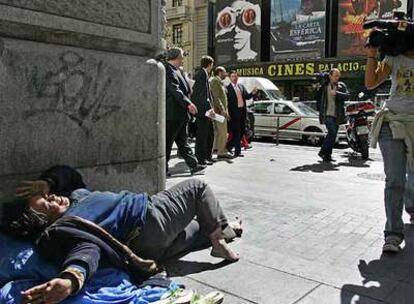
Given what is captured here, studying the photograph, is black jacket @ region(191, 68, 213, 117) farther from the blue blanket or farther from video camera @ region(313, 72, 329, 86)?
the blue blanket

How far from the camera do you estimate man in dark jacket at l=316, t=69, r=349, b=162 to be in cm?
895

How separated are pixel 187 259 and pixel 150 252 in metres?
0.47

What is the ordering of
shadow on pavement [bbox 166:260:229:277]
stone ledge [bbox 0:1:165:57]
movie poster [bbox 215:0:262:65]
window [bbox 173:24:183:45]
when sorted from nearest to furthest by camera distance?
stone ledge [bbox 0:1:165:57], shadow on pavement [bbox 166:260:229:277], movie poster [bbox 215:0:262:65], window [bbox 173:24:183:45]

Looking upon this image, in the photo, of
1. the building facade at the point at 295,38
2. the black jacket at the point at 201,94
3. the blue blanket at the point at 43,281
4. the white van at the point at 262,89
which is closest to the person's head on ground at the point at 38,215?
the blue blanket at the point at 43,281

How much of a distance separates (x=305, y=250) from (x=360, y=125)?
6460 mm

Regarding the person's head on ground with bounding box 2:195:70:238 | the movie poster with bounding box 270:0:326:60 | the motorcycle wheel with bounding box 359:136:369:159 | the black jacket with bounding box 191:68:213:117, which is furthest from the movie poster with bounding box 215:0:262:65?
the person's head on ground with bounding box 2:195:70:238

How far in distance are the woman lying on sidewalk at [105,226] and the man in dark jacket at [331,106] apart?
5754 millimetres

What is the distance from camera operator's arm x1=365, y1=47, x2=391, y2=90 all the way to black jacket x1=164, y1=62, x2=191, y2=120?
3537 mm

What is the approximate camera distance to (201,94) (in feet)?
26.9

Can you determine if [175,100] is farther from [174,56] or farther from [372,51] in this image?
[372,51]

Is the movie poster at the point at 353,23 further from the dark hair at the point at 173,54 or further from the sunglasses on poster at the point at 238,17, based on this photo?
the dark hair at the point at 173,54

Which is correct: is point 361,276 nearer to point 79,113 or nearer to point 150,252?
point 150,252

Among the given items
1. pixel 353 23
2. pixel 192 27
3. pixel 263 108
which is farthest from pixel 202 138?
pixel 192 27

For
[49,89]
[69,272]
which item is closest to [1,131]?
[49,89]
